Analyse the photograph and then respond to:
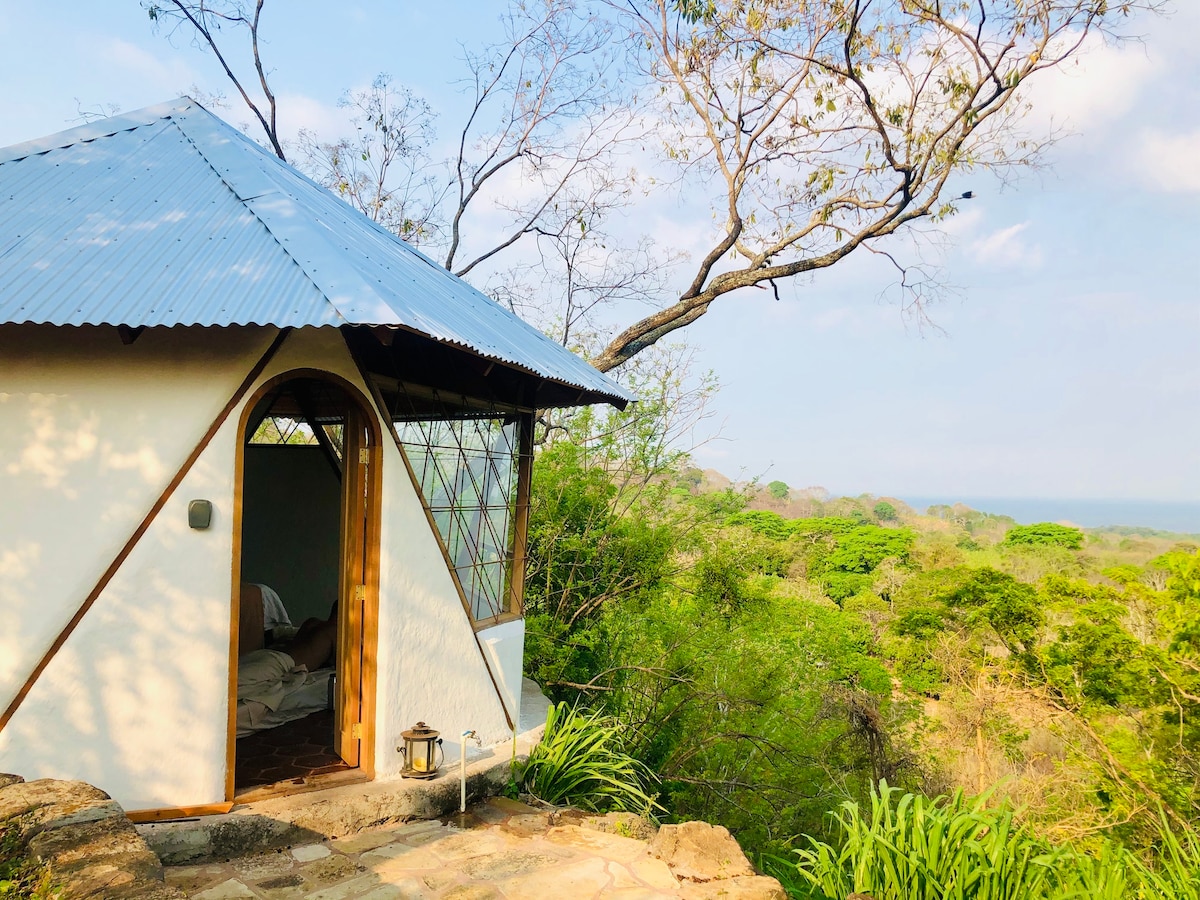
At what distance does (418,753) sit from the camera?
4.48 meters

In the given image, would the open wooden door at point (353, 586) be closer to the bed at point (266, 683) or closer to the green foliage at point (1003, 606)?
the bed at point (266, 683)

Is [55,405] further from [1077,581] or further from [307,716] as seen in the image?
[1077,581]

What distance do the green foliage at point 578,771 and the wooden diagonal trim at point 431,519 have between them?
300 millimetres

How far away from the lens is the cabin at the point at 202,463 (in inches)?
149

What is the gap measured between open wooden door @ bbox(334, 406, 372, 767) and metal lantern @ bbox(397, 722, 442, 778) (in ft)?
0.84

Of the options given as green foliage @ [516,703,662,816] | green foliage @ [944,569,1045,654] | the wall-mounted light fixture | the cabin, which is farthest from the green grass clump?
green foliage @ [944,569,1045,654]

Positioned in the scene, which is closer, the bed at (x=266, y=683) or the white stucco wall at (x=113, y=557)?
the white stucco wall at (x=113, y=557)

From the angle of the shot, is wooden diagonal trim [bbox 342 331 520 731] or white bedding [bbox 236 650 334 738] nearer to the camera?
wooden diagonal trim [bbox 342 331 520 731]

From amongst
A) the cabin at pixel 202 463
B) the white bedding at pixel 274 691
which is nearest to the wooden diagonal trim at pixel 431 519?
the cabin at pixel 202 463

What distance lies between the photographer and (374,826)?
13.8 feet

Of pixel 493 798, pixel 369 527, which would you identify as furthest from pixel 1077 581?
pixel 369 527

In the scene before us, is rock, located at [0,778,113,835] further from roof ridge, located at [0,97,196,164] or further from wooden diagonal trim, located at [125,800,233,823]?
roof ridge, located at [0,97,196,164]

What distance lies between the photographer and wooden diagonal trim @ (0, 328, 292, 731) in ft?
12.1

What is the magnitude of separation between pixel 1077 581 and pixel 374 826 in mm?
10750
